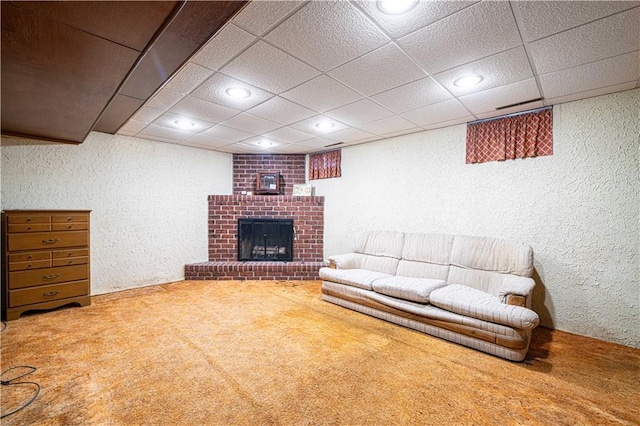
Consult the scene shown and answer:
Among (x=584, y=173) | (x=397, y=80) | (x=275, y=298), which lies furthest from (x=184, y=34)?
(x=584, y=173)

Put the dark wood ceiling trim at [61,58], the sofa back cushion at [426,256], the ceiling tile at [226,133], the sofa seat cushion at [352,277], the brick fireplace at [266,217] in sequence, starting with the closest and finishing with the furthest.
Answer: the dark wood ceiling trim at [61,58] → the sofa seat cushion at [352,277] → the sofa back cushion at [426,256] → the ceiling tile at [226,133] → the brick fireplace at [266,217]

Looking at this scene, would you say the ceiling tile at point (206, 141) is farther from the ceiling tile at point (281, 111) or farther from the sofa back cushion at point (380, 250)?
the sofa back cushion at point (380, 250)

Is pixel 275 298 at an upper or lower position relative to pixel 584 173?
lower

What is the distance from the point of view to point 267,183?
532 cm

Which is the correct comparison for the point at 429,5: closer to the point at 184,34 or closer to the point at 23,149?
the point at 184,34

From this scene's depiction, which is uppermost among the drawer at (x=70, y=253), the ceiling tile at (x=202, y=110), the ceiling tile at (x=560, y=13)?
the ceiling tile at (x=560, y=13)

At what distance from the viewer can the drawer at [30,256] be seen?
304 cm

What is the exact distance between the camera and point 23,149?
340 cm

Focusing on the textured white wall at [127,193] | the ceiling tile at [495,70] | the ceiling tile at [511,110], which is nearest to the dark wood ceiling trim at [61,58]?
the textured white wall at [127,193]

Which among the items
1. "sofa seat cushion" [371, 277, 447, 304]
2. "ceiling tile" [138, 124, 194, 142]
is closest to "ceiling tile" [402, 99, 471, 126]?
"sofa seat cushion" [371, 277, 447, 304]

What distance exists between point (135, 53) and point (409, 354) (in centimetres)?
303

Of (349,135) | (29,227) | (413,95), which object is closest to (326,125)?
(349,135)

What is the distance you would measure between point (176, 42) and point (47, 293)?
3.33 m

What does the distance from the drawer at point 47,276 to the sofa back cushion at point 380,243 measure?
3.63 metres
